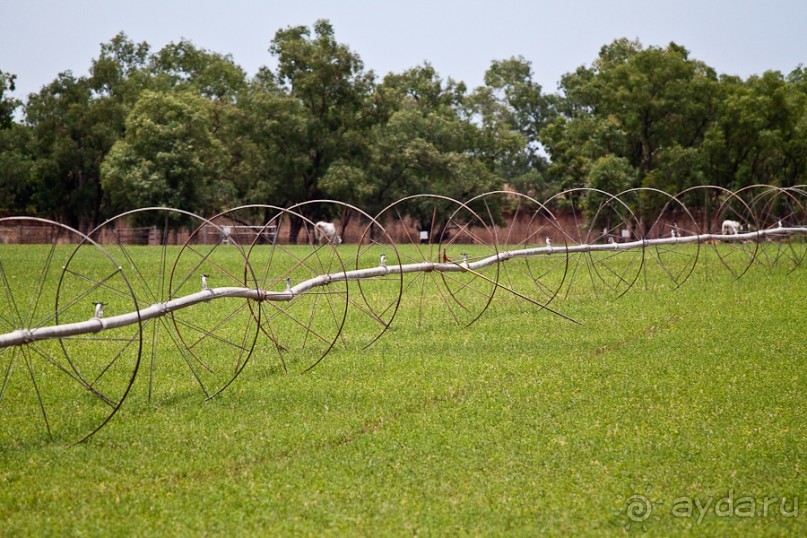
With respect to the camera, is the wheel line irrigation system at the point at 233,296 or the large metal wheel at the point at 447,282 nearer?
the wheel line irrigation system at the point at 233,296

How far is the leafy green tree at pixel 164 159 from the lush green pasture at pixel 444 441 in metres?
26.0

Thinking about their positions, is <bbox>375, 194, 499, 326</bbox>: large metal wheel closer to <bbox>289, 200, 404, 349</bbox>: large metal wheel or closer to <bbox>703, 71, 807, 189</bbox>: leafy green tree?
<bbox>289, 200, 404, 349</bbox>: large metal wheel

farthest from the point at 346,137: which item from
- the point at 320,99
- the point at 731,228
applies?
the point at 731,228

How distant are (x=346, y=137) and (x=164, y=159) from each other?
7676mm

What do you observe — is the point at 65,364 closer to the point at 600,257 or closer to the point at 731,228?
the point at 731,228

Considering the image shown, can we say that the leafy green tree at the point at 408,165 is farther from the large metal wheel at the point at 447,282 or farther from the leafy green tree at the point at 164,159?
the large metal wheel at the point at 447,282

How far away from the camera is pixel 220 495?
5.14 metres

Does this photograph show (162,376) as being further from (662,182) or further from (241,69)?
(241,69)

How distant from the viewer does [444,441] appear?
6117mm

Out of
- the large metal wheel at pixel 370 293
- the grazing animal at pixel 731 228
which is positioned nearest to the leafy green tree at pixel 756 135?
the grazing animal at pixel 731 228

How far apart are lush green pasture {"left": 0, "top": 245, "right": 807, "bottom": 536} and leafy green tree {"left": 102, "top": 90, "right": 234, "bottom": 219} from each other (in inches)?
1025

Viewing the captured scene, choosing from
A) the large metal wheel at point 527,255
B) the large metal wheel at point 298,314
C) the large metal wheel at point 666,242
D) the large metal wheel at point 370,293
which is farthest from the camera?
the large metal wheel at point 666,242

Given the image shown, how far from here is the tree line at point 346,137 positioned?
117 ft

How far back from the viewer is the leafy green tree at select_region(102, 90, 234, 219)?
3547 cm
